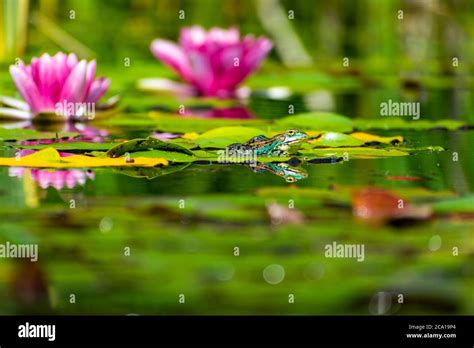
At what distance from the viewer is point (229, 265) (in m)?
1.84

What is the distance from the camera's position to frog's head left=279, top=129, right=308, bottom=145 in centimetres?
288

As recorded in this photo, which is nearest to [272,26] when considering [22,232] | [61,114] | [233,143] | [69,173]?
[61,114]

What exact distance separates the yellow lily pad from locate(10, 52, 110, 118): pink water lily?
693 mm

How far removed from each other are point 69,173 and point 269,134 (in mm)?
886

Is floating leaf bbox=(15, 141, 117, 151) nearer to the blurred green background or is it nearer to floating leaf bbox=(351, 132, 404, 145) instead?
the blurred green background

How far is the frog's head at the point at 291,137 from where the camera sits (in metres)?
2.88

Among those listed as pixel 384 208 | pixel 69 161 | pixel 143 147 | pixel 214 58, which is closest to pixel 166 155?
pixel 143 147

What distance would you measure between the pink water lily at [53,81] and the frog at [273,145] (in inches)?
30.6

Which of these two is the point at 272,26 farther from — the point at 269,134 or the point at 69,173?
the point at 69,173

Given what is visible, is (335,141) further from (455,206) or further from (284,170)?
(455,206)

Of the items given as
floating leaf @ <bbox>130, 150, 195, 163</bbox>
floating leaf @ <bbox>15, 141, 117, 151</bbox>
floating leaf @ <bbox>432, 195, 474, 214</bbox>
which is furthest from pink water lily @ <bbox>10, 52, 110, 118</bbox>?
floating leaf @ <bbox>432, 195, 474, 214</bbox>

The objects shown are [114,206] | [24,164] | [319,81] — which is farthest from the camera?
[319,81]

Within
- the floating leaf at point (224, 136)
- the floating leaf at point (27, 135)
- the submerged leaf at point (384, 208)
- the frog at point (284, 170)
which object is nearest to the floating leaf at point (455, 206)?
the submerged leaf at point (384, 208)

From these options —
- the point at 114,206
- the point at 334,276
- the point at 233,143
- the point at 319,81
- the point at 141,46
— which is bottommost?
the point at 334,276
